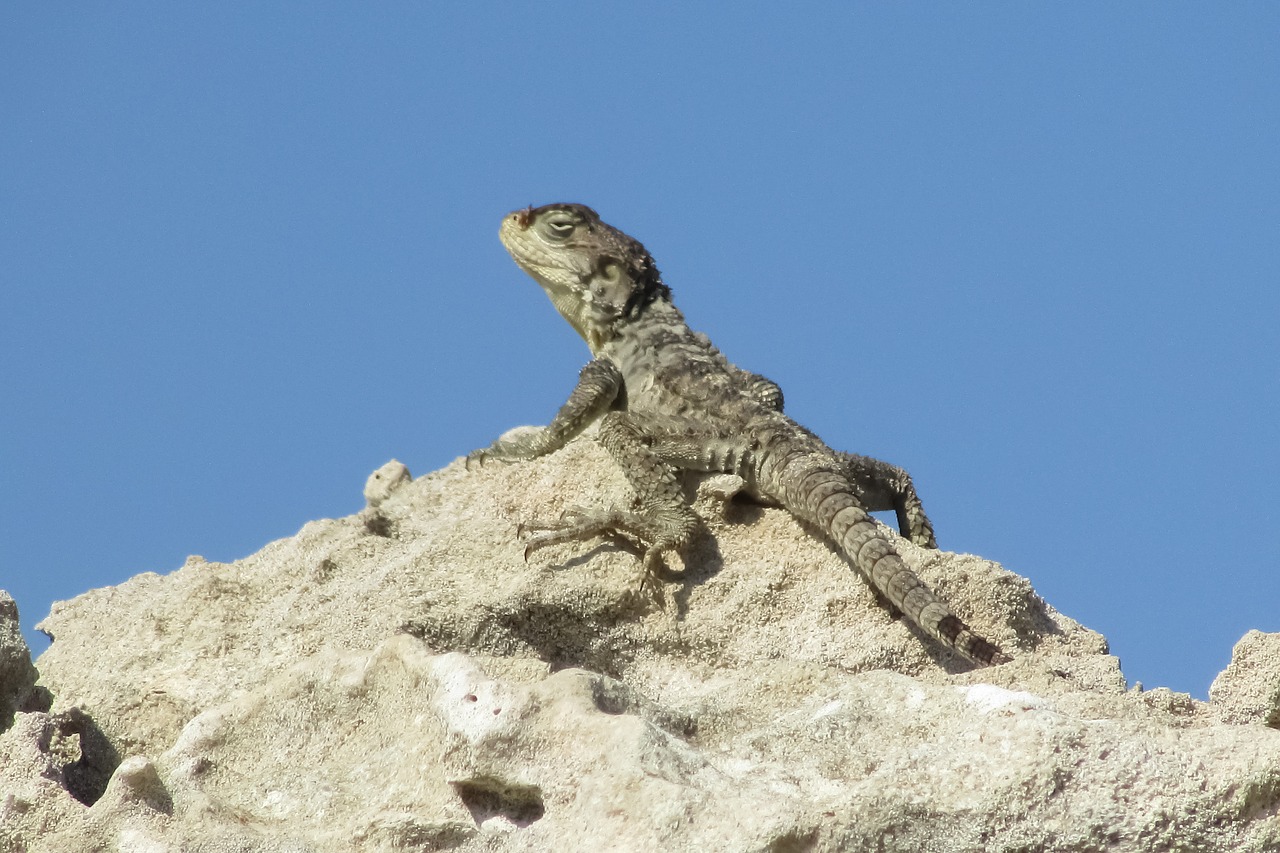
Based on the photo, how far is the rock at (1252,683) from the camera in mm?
5527

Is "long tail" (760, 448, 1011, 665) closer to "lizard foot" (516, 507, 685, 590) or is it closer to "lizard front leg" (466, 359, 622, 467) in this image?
"lizard foot" (516, 507, 685, 590)

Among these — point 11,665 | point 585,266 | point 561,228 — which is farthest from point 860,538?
point 561,228

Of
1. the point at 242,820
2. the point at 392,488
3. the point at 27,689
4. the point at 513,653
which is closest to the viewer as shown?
the point at 242,820

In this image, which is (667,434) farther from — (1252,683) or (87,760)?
(87,760)

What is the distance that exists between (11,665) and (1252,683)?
4524mm

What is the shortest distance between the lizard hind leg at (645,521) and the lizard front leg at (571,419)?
1.34 meters

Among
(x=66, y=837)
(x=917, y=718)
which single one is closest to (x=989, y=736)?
(x=917, y=718)

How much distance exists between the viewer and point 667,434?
743cm

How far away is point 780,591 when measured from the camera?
20.3 ft

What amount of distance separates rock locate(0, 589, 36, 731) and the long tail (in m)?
3.27

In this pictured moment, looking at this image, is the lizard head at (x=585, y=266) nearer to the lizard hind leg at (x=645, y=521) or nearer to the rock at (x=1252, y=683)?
the lizard hind leg at (x=645, y=521)

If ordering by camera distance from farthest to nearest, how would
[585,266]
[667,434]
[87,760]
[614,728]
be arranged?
[585,266]
[667,434]
[87,760]
[614,728]

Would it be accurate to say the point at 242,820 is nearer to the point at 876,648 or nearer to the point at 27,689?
the point at 27,689

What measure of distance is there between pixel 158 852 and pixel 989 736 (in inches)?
90.7
